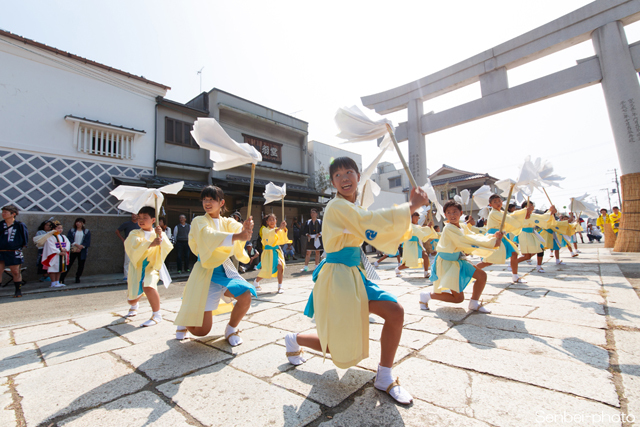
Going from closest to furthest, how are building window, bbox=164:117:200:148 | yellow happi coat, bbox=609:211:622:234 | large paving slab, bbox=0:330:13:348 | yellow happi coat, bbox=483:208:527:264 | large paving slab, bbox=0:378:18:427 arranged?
large paving slab, bbox=0:378:18:427 → large paving slab, bbox=0:330:13:348 → yellow happi coat, bbox=483:208:527:264 → building window, bbox=164:117:200:148 → yellow happi coat, bbox=609:211:622:234

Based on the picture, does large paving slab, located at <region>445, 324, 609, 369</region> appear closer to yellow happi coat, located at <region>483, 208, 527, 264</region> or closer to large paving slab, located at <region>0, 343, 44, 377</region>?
yellow happi coat, located at <region>483, 208, 527, 264</region>

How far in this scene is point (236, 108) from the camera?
12969 mm

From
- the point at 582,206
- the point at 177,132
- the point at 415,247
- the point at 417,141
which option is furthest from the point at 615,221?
the point at 177,132

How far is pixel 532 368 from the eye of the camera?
190 centimetres

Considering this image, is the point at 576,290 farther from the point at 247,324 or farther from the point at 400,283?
the point at 247,324

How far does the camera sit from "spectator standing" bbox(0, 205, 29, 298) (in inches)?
217

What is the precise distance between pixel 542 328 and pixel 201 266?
3.21 meters

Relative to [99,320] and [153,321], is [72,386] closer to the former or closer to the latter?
[153,321]

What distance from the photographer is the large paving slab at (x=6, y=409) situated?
152 centimetres

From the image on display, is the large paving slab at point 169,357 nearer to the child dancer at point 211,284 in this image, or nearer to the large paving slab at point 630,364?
the child dancer at point 211,284

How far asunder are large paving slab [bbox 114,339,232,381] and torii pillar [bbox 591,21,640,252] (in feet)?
35.0

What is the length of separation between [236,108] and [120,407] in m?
13.0

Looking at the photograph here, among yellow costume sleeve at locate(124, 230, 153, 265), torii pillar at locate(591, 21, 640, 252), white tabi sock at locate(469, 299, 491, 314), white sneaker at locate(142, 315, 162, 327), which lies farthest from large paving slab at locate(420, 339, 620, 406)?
torii pillar at locate(591, 21, 640, 252)

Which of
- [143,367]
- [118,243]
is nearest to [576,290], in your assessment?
[143,367]
